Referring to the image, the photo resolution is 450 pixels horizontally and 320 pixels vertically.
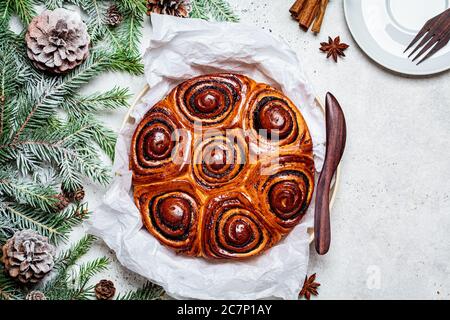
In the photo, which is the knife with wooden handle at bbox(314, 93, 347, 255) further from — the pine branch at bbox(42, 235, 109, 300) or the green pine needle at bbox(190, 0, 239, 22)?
the pine branch at bbox(42, 235, 109, 300)

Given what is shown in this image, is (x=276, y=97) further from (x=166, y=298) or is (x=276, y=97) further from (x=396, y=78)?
(x=166, y=298)

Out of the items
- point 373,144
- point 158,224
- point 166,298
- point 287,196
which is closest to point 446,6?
point 373,144

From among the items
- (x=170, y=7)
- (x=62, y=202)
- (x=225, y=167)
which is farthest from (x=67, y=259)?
(x=170, y=7)

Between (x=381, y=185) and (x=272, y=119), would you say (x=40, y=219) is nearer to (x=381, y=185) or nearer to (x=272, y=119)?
(x=272, y=119)

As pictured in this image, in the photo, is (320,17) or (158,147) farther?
(320,17)

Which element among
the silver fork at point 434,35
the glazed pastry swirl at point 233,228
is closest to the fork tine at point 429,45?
the silver fork at point 434,35

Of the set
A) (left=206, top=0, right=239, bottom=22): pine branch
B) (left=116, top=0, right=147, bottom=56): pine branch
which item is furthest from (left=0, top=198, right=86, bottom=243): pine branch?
(left=206, top=0, right=239, bottom=22): pine branch
